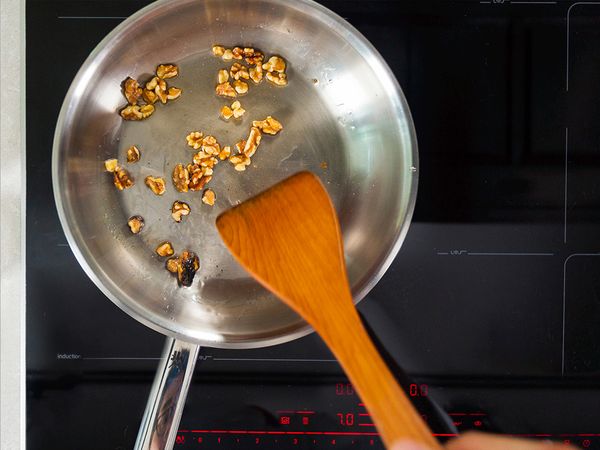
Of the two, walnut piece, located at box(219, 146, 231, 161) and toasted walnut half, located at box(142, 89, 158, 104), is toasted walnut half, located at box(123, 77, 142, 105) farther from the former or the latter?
walnut piece, located at box(219, 146, 231, 161)

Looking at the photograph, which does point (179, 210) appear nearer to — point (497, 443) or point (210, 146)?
point (210, 146)

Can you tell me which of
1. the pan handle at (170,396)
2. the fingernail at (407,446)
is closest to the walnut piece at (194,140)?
the pan handle at (170,396)

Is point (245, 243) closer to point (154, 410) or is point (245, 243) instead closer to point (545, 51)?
point (154, 410)

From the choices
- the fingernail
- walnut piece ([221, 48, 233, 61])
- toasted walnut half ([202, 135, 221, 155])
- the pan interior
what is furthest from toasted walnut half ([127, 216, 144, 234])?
the fingernail

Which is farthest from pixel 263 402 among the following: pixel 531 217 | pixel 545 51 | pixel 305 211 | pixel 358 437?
pixel 545 51

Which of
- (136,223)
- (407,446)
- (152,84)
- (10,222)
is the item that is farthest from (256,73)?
(407,446)

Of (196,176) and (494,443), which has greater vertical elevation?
(196,176)
